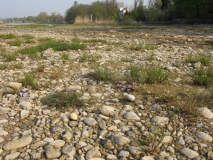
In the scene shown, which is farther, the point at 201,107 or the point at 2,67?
the point at 2,67

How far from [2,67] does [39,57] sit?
1282 mm

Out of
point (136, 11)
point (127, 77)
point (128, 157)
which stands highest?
point (136, 11)

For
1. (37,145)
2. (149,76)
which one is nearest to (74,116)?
(37,145)

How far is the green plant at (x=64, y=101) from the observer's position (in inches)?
114

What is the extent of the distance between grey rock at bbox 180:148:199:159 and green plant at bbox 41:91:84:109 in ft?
4.83

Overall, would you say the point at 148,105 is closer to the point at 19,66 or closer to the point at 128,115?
the point at 128,115

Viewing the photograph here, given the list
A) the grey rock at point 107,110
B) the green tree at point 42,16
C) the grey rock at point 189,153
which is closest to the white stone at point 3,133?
the grey rock at point 107,110

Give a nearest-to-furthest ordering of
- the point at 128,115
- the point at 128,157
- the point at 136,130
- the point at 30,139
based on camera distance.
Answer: the point at 128,157, the point at 30,139, the point at 136,130, the point at 128,115

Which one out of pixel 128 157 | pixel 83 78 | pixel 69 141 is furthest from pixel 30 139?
pixel 83 78

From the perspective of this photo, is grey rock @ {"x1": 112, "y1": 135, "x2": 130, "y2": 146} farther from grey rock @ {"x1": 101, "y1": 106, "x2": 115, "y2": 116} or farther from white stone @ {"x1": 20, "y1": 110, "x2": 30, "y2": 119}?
white stone @ {"x1": 20, "y1": 110, "x2": 30, "y2": 119}

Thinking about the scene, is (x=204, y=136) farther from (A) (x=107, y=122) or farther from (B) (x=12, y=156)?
(B) (x=12, y=156)

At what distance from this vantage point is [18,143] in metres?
2.13

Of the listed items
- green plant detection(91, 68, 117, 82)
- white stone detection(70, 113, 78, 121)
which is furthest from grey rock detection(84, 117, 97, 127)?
green plant detection(91, 68, 117, 82)

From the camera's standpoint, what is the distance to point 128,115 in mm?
2641
